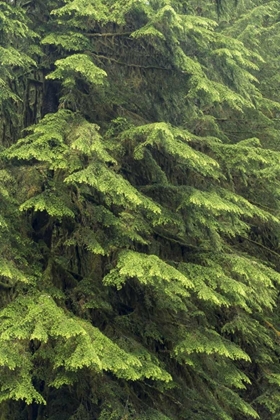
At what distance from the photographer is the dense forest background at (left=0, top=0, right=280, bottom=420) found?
6020mm

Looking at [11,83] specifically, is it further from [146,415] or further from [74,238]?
[146,415]

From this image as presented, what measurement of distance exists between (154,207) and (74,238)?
121 centimetres

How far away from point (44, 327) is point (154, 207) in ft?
7.04

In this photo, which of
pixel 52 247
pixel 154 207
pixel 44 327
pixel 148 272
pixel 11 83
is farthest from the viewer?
pixel 11 83

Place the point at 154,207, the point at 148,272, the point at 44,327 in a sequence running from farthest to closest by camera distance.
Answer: the point at 154,207
the point at 148,272
the point at 44,327

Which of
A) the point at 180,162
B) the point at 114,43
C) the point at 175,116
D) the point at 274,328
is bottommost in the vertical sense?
the point at 274,328

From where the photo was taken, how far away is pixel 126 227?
678 cm

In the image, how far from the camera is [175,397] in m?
6.93

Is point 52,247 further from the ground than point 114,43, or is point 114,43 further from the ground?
point 114,43

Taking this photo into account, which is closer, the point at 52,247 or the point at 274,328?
the point at 52,247

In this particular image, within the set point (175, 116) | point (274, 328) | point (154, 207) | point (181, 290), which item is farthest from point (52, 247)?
point (274, 328)

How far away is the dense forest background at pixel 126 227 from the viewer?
602 centimetres

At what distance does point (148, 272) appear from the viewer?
595cm

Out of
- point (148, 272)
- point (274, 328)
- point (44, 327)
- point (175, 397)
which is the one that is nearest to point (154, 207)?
point (148, 272)
